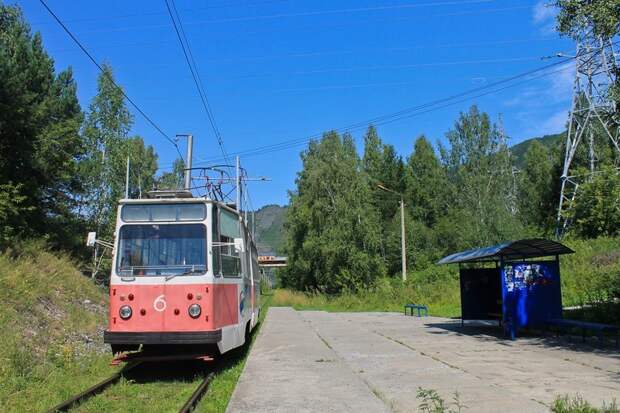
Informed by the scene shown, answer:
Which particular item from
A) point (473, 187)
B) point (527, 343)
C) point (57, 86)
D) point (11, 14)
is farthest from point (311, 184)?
point (527, 343)

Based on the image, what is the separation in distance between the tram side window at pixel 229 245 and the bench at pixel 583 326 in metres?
8.25

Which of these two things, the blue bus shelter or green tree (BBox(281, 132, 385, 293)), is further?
green tree (BBox(281, 132, 385, 293))

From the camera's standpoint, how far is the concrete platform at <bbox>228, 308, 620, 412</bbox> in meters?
7.48

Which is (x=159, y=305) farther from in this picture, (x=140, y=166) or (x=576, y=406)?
(x=140, y=166)

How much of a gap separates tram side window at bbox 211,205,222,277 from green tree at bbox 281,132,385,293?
36.1 metres

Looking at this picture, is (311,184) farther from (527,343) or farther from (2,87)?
(527,343)

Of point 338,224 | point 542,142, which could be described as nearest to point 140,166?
point 338,224

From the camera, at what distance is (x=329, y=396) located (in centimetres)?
801

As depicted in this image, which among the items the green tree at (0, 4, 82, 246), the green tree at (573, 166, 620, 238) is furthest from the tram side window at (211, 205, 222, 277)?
the green tree at (573, 166, 620, 238)

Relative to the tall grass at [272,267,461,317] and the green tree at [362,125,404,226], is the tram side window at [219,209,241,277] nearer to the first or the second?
the tall grass at [272,267,461,317]

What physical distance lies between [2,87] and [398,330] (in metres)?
16.6

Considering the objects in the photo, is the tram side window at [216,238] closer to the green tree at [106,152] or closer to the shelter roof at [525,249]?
the shelter roof at [525,249]

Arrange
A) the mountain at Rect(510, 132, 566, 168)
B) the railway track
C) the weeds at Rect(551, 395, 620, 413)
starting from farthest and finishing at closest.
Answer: the mountain at Rect(510, 132, 566, 168) < the railway track < the weeds at Rect(551, 395, 620, 413)

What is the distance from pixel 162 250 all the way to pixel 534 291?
34.9 feet
